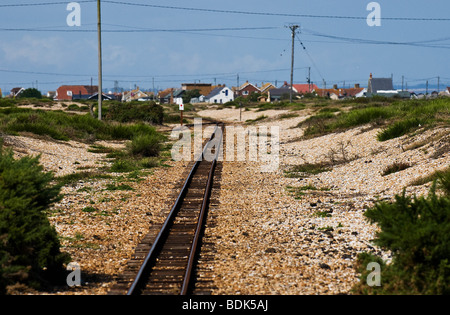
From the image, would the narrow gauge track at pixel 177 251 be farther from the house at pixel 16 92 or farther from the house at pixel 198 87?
the house at pixel 16 92

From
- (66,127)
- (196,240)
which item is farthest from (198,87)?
(196,240)

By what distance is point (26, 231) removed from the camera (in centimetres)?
737

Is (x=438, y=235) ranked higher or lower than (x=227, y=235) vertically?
higher

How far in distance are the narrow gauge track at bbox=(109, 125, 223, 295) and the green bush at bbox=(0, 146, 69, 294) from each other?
1.14 meters

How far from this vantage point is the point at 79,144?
84.1 feet

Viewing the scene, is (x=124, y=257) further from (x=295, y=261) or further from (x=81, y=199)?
(x=81, y=199)

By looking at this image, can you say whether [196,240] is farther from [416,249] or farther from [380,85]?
[380,85]

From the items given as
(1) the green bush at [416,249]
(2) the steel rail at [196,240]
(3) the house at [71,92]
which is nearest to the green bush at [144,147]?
(2) the steel rail at [196,240]

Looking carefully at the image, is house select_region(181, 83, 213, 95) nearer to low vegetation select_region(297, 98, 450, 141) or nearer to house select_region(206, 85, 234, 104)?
house select_region(206, 85, 234, 104)

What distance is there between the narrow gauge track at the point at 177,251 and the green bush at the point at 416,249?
259 cm

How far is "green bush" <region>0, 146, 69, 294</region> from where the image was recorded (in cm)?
694
